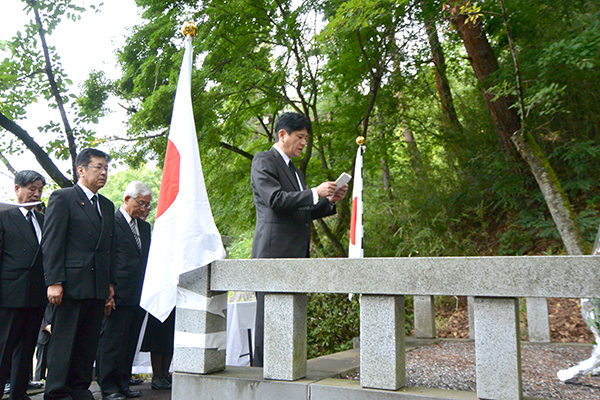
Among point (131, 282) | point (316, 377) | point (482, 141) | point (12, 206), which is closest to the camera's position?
point (316, 377)

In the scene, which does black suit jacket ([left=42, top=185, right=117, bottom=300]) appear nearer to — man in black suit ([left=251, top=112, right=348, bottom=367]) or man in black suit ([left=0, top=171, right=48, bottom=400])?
man in black suit ([left=0, top=171, right=48, bottom=400])

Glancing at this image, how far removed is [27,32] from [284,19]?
4013 mm

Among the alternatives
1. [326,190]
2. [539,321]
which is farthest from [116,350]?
[539,321]

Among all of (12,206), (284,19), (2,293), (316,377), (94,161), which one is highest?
(284,19)

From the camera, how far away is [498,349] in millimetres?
2152

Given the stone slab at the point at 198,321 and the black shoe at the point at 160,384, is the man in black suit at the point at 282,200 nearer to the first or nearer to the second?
the stone slab at the point at 198,321

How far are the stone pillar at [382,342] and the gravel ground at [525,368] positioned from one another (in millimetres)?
530

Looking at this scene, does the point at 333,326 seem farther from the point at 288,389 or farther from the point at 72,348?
the point at 288,389

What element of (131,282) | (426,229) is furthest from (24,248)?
(426,229)

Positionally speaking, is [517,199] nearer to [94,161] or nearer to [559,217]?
[559,217]

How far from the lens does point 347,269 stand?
8.04 ft

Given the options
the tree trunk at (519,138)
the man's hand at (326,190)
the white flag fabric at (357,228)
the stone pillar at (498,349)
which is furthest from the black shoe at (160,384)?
the tree trunk at (519,138)

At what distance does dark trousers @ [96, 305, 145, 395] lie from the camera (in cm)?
374

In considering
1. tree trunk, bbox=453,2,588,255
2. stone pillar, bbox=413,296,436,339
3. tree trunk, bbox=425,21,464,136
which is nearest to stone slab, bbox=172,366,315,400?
stone pillar, bbox=413,296,436,339
